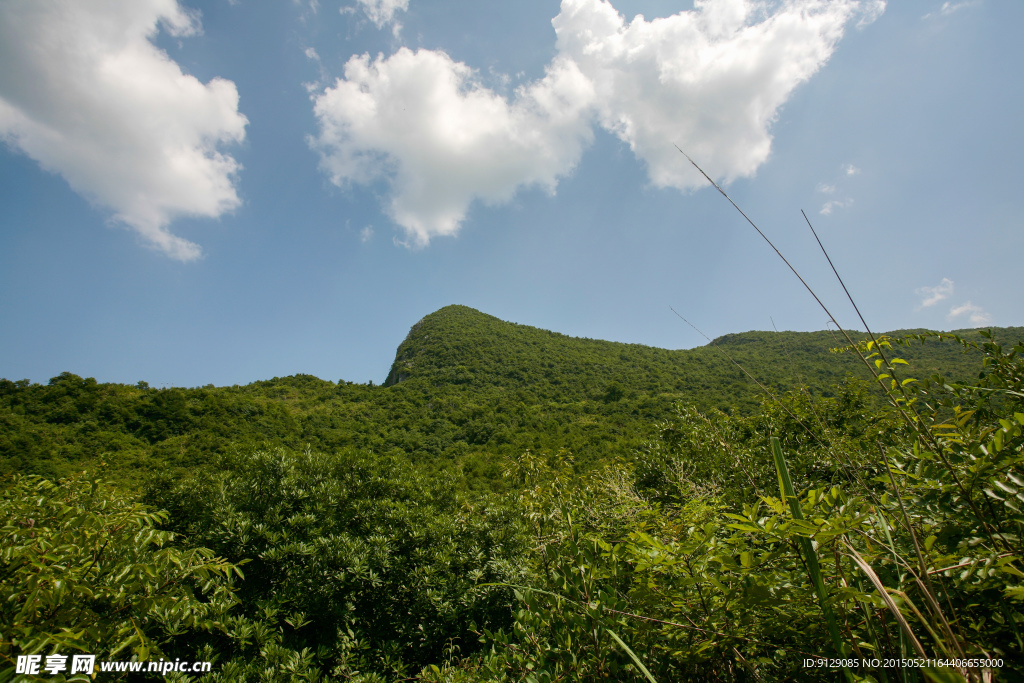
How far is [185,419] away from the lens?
29.8m

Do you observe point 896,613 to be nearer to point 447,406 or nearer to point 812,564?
point 812,564

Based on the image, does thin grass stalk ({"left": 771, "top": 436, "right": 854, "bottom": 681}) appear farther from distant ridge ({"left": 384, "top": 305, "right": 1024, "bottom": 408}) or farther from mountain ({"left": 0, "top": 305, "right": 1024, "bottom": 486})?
distant ridge ({"left": 384, "top": 305, "right": 1024, "bottom": 408})

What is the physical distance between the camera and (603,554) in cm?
194

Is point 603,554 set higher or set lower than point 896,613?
lower

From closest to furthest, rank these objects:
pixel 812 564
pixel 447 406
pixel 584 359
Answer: pixel 812 564 → pixel 447 406 → pixel 584 359

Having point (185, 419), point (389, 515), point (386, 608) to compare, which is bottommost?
point (386, 608)

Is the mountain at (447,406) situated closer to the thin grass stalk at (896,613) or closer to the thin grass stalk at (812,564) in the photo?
the thin grass stalk at (812,564)

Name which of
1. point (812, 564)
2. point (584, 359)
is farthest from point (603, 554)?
point (584, 359)

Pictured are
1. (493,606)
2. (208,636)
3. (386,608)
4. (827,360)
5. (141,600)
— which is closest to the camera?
(141,600)

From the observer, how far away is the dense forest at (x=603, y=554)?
40.6 inches

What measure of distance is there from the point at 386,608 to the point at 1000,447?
605 centimetres

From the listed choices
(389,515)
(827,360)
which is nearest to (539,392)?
(827,360)

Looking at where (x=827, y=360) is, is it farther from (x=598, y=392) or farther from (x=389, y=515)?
(x=389, y=515)

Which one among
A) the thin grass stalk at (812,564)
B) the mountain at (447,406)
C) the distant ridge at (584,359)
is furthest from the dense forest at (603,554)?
the distant ridge at (584,359)
